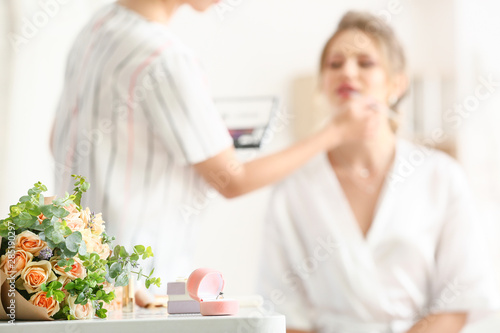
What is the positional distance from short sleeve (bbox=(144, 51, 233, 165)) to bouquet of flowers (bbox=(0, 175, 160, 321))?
0.60m

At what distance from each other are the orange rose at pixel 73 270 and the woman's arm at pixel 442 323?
1.08 metres

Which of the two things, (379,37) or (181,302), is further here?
(379,37)

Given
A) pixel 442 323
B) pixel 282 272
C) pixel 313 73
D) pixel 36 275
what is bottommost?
pixel 442 323

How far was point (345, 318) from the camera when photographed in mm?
1588

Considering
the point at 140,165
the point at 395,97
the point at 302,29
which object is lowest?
the point at 140,165

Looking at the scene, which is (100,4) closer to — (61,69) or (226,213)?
(61,69)

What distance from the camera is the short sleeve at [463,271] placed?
1600 millimetres

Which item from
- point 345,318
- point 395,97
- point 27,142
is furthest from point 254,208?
point 27,142

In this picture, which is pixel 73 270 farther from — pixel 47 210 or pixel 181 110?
pixel 181 110

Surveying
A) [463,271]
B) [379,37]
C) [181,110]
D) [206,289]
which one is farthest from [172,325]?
[379,37]

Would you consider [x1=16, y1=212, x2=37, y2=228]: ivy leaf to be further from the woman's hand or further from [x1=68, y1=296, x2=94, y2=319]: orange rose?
the woman's hand

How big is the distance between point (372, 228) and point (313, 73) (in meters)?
0.44

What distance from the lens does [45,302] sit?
67 cm

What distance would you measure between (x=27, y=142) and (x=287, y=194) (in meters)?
0.64
